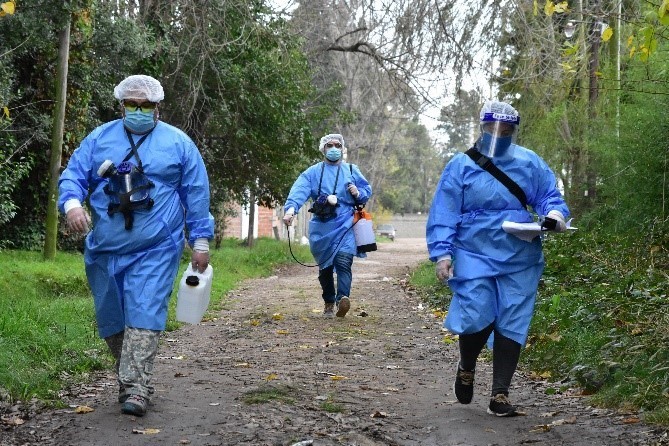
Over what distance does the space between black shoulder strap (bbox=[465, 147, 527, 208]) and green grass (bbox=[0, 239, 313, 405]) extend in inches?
122

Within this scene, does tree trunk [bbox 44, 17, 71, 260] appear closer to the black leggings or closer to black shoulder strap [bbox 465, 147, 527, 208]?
black shoulder strap [bbox 465, 147, 527, 208]

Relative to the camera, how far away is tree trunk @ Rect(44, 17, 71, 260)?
16.8 meters

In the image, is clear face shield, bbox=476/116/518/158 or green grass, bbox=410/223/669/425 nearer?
clear face shield, bbox=476/116/518/158

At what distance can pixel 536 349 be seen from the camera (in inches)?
379

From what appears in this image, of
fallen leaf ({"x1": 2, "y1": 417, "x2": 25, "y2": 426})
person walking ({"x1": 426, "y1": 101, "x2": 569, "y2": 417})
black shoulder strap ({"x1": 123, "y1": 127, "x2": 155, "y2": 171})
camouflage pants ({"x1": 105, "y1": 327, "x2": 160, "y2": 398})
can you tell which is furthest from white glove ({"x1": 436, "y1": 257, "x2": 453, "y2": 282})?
fallen leaf ({"x1": 2, "y1": 417, "x2": 25, "y2": 426})

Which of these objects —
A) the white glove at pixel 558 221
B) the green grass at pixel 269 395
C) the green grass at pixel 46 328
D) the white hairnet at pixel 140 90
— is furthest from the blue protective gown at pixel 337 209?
the white glove at pixel 558 221

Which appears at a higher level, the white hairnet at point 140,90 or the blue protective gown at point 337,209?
the white hairnet at point 140,90

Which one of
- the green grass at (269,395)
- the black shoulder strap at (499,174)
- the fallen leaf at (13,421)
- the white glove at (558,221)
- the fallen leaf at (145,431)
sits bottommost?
the fallen leaf at (13,421)

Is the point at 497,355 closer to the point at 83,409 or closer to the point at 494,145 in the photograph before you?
the point at 494,145

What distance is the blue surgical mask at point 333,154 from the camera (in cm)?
1295

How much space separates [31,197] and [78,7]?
6718 millimetres

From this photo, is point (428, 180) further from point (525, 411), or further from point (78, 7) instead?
point (525, 411)

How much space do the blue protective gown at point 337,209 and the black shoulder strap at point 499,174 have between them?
5.92 meters

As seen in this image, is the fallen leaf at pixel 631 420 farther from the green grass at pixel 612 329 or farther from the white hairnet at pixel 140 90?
the white hairnet at pixel 140 90
